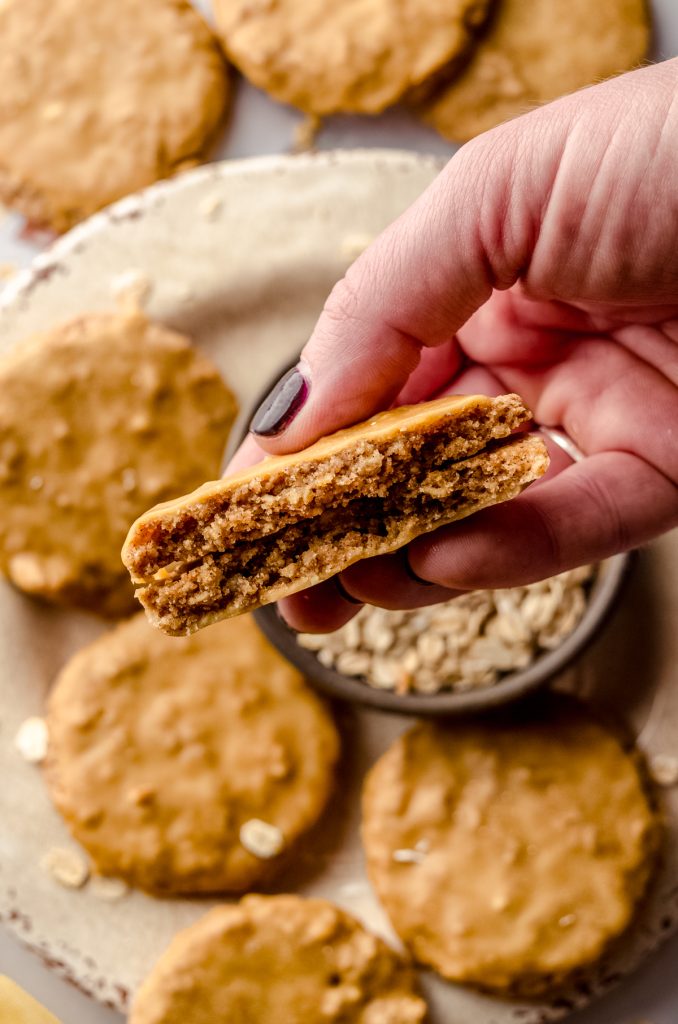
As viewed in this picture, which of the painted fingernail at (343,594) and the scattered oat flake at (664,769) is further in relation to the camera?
the scattered oat flake at (664,769)

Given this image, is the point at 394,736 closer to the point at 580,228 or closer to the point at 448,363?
the point at 448,363

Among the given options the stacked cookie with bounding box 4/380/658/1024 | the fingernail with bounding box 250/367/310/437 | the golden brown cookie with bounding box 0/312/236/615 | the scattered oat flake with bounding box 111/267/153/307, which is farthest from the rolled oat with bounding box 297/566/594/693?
the scattered oat flake with bounding box 111/267/153/307

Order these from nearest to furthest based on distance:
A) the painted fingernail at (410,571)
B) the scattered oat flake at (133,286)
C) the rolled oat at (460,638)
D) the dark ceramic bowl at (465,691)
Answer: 1. the painted fingernail at (410,571)
2. the dark ceramic bowl at (465,691)
3. the rolled oat at (460,638)
4. the scattered oat flake at (133,286)

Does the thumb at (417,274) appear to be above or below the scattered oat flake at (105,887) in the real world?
above

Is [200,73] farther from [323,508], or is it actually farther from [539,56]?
[323,508]

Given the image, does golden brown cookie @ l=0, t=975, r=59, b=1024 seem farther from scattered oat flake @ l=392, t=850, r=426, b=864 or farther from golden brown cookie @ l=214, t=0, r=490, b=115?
golden brown cookie @ l=214, t=0, r=490, b=115

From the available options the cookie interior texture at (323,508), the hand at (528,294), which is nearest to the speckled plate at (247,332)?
the hand at (528,294)

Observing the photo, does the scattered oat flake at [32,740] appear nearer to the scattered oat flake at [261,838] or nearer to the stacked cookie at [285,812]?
the stacked cookie at [285,812]
